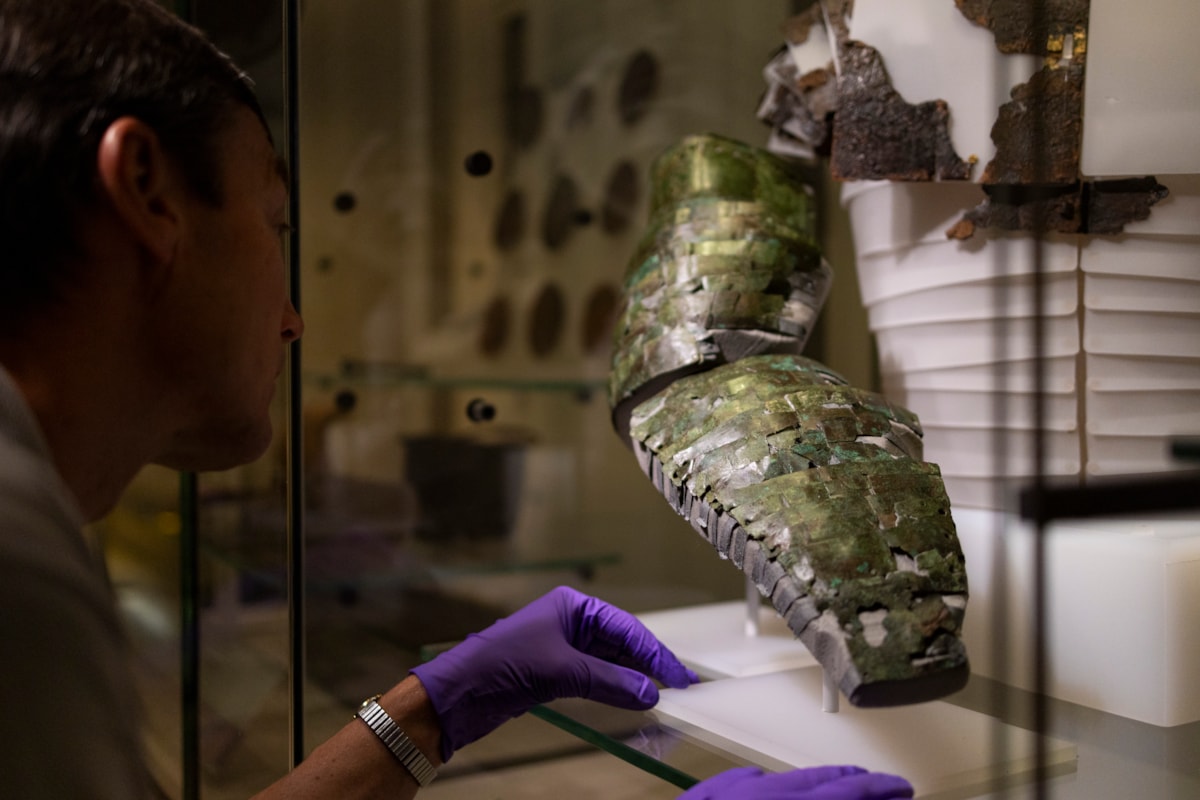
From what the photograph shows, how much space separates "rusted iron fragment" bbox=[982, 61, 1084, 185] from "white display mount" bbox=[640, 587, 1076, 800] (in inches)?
15.0

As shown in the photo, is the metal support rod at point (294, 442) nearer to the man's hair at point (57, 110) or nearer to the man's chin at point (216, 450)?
the man's chin at point (216, 450)

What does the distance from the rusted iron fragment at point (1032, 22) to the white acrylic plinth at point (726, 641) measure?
0.54 m

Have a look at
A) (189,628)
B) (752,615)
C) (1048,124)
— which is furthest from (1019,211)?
(189,628)

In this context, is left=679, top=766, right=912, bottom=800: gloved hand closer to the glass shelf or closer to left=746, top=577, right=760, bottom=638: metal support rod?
the glass shelf

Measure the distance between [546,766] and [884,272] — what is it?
24.4 inches

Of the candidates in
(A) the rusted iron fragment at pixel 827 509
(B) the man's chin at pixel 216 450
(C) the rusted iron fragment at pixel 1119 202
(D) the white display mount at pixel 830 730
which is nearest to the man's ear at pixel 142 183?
(B) the man's chin at pixel 216 450

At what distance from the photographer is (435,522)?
170 centimetres

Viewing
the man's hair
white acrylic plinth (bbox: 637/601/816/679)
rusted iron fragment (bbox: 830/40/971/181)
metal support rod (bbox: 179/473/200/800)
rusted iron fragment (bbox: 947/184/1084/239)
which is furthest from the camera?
metal support rod (bbox: 179/473/200/800)

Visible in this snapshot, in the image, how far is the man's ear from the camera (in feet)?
2.00

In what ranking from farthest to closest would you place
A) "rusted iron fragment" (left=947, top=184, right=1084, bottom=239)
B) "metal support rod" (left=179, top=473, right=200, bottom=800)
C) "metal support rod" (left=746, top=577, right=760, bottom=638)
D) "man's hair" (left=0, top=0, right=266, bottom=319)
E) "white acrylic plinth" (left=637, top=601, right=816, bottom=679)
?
"metal support rod" (left=179, top=473, right=200, bottom=800) < "metal support rod" (left=746, top=577, right=760, bottom=638) < "white acrylic plinth" (left=637, top=601, right=816, bottom=679) < "rusted iron fragment" (left=947, top=184, right=1084, bottom=239) < "man's hair" (left=0, top=0, right=266, bottom=319)

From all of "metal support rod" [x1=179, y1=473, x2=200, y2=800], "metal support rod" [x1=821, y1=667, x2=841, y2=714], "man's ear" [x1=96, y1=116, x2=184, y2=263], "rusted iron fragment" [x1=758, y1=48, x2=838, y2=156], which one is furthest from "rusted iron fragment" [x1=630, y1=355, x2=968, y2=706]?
"metal support rod" [x1=179, y1=473, x2=200, y2=800]

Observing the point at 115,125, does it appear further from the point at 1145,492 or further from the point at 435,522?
the point at 435,522

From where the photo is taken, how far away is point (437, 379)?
67.4 inches

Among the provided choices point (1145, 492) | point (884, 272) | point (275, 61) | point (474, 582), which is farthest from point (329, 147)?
point (1145, 492)
